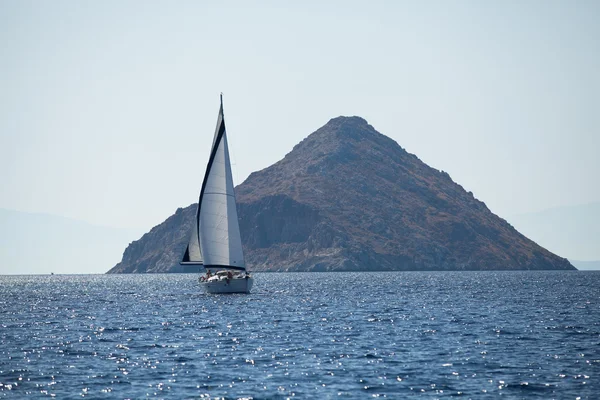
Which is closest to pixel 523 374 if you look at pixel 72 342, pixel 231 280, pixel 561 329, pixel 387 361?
pixel 387 361

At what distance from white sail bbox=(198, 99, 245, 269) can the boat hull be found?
4.57 metres

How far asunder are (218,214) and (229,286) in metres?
11.5

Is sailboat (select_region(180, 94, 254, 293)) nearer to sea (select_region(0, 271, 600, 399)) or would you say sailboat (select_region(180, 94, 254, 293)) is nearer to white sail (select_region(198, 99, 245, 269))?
white sail (select_region(198, 99, 245, 269))

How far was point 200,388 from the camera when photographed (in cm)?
3700

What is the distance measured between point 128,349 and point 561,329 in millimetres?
32200

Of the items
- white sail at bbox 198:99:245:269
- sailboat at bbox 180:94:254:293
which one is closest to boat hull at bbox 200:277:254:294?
sailboat at bbox 180:94:254:293

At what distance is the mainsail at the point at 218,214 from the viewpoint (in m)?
96.9

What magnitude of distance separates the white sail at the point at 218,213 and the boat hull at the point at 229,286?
4.57 meters

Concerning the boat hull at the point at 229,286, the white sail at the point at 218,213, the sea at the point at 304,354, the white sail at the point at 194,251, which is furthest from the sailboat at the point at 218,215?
the sea at the point at 304,354

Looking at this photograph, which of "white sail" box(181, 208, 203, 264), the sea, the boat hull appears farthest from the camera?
the boat hull

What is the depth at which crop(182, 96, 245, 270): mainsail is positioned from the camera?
96875 mm

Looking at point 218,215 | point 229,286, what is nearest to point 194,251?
point 229,286

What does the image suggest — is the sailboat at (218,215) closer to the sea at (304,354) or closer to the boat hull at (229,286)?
the boat hull at (229,286)

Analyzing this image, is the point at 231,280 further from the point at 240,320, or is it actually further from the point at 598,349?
the point at 598,349
